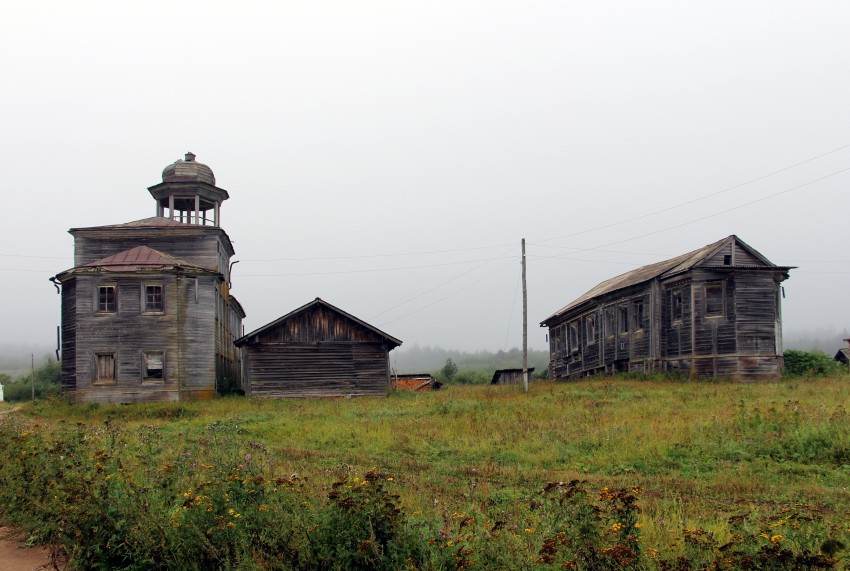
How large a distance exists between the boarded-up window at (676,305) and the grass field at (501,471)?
410cm

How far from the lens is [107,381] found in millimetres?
34594

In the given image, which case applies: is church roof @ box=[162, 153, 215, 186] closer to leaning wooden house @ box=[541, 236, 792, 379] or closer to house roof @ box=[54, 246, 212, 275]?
house roof @ box=[54, 246, 212, 275]

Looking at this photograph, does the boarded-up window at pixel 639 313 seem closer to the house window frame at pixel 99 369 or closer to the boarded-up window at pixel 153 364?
the boarded-up window at pixel 153 364

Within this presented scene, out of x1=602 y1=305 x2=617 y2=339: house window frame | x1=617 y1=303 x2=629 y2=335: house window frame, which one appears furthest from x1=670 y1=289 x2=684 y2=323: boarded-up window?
x1=602 y1=305 x2=617 y2=339: house window frame

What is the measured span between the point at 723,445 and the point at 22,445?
1413cm

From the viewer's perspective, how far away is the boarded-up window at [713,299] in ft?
110

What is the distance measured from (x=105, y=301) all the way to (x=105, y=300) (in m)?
0.05

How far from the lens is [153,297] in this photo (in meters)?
35.5

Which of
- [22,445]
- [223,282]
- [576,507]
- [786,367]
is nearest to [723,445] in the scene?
[576,507]

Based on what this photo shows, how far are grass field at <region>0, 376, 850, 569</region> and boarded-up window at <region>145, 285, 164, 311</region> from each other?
17.4 feet

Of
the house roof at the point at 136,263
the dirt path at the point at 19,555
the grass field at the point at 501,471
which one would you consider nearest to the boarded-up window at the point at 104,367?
the grass field at the point at 501,471

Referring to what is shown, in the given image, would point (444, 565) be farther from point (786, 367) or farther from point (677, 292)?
point (786, 367)

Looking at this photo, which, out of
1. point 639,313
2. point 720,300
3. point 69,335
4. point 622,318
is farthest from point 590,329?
point 69,335

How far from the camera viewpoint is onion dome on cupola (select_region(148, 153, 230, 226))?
40.8 meters
